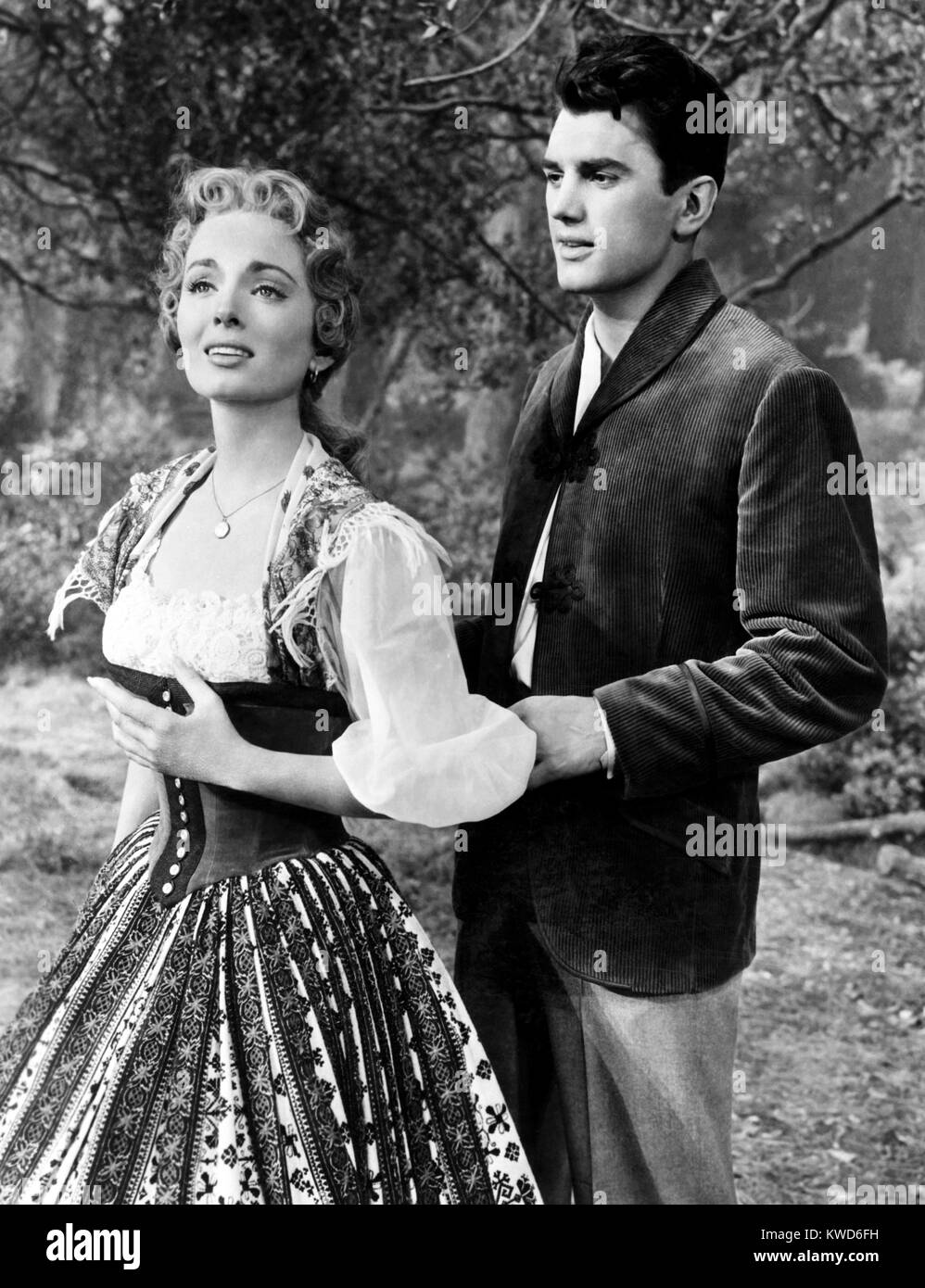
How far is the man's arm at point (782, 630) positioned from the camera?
165cm

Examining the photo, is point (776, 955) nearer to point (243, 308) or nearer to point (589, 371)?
point (589, 371)

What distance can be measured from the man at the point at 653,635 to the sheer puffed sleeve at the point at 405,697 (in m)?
0.12

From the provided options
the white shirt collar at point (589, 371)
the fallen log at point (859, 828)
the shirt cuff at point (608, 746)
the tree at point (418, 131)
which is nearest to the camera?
the shirt cuff at point (608, 746)

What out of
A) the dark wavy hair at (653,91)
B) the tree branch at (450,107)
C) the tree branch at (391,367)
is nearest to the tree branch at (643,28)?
the tree branch at (450,107)

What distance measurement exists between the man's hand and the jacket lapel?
0.36 meters

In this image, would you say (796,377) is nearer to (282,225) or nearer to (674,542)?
(674,542)

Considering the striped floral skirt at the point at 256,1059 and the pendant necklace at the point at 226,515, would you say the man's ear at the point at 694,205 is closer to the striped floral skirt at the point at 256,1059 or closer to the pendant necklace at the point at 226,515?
the pendant necklace at the point at 226,515

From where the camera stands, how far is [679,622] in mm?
1752

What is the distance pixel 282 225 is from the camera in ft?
5.70

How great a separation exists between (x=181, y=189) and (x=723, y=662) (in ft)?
3.04

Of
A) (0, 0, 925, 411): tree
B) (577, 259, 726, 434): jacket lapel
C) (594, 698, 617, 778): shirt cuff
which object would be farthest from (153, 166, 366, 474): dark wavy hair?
(0, 0, 925, 411): tree

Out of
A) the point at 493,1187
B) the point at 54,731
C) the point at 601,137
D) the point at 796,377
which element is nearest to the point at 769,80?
the point at 601,137
